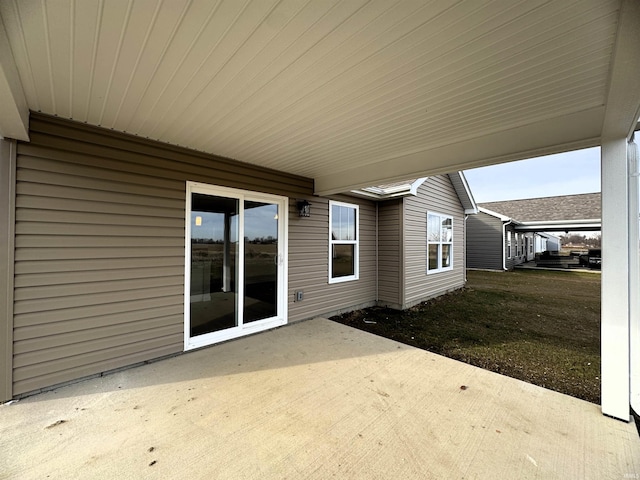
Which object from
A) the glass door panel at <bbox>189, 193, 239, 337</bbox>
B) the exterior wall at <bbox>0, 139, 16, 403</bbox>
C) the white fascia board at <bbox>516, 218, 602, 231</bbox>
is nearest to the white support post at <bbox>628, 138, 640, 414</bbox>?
the glass door panel at <bbox>189, 193, 239, 337</bbox>

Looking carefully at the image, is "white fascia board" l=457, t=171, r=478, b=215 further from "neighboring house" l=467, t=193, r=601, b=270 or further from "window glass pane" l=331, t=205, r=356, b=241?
"neighboring house" l=467, t=193, r=601, b=270

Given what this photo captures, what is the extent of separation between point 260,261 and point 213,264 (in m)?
0.74

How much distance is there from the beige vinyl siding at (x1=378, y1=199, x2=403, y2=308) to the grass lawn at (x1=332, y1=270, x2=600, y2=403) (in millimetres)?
378

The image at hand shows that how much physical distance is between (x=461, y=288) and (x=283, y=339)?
23.2 feet

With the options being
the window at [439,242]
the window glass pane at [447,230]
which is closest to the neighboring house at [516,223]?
the window glass pane at [447,230]

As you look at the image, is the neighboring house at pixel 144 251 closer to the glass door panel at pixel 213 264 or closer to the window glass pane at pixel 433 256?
the glass door panel at pixel 213 264

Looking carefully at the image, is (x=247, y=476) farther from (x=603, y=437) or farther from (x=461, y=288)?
(x=461, y=288)

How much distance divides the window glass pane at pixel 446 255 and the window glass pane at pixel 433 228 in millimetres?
586

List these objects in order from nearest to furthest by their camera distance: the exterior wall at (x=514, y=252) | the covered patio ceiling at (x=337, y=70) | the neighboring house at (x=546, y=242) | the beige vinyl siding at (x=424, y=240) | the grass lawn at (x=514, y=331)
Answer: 1. the covered patio ceiling at (x=337, y=70)
2. the grass lawn at (x=514, y=331)
3. the beige vinyl siding at (x=424, y=240)
4. the exterior wall at (x=514, y=252)
5. the neighboring house at (x=546, y=242)

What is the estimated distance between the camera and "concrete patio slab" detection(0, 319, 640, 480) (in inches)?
65.1

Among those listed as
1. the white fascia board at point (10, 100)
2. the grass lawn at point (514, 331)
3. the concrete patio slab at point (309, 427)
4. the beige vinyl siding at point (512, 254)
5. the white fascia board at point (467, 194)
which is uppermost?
the white fascia board at point (467, 194)

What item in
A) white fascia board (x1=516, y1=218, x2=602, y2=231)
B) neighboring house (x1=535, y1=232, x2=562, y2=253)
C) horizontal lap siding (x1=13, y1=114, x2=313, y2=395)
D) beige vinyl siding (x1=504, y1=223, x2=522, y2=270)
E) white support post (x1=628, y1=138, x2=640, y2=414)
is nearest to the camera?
white support post (x1=628, y1=138, x2=640, y2=414)

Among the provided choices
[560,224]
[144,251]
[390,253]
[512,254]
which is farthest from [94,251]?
[560,224]

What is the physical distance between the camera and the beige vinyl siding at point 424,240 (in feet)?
20.2
